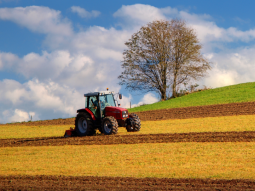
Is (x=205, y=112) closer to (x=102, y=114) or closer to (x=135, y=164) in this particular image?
(x=102, y=114)

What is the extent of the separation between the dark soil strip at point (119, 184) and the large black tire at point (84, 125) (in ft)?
30.5

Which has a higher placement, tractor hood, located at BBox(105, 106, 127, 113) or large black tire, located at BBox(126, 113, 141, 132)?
tractor hood, located at BBox(105, 106, 127, 113)

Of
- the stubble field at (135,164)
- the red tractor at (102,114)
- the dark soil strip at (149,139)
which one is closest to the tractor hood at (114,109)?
the red tractor at (102,114)

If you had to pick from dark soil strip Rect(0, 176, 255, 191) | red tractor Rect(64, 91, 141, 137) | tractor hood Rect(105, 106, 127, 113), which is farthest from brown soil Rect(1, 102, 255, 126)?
dark soil strip Rect(0, 176, 255, 191)

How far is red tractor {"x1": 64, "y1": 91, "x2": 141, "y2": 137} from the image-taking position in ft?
60.5

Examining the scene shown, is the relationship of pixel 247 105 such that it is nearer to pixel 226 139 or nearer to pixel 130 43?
pixel 226 139

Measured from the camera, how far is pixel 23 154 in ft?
47.5

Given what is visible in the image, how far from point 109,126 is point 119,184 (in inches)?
389

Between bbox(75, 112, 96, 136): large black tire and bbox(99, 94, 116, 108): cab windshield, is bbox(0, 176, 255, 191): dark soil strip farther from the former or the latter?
bbox(99, 94, 116, 108): cab windshield

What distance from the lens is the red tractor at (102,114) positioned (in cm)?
1844

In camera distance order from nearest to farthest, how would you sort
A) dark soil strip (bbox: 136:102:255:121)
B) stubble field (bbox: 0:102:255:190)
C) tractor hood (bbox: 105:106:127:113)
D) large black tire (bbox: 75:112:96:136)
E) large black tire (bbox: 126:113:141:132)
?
stubble field (bbox: 0:102:255:190)
tractor hood (bbox: 105:106:127:113)
large black tire (bbox: 75:112:96:136)
large black tire (bbox: 126:113:141:132)
dark soil strip (bbox: 136:102:255:121)

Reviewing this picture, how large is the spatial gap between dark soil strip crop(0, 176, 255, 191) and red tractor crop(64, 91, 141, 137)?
29.5 feet

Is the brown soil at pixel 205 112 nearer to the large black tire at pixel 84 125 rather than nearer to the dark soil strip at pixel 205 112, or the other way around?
the dark soil strip at pixel 205 112

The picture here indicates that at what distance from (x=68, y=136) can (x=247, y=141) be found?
10.3 m
